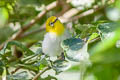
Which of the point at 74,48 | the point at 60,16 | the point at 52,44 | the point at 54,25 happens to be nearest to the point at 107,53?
the point at 74,48

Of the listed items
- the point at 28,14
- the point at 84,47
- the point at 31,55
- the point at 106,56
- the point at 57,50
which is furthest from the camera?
the point at 28,14

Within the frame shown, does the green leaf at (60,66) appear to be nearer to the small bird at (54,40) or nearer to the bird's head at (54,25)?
the small bird at (54,40)

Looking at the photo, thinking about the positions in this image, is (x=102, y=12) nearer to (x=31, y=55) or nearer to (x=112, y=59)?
(x=31, y=55)

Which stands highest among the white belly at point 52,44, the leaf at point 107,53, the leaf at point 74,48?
the white belly at point 52,44

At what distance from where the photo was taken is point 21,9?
1.41 metres

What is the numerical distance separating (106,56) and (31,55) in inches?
19.7

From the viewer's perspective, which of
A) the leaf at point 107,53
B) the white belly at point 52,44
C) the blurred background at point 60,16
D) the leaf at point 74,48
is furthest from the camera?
the white belly at point 52,44

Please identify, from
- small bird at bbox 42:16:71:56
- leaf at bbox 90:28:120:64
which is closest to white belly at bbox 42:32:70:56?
small bird at bbox 42:16:71:56

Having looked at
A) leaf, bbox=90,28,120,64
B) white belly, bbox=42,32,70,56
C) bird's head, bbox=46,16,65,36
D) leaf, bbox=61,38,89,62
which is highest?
bird's head, bbox=46,16,65,36

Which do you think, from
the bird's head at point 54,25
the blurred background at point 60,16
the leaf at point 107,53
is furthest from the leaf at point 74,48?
the bird's head at point 54,25

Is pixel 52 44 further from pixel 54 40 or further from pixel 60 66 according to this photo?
pixel 60 66

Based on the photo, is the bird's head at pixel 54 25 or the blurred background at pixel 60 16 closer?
the blurred background at pixel 60 16

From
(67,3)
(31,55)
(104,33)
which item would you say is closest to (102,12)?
(67,3)

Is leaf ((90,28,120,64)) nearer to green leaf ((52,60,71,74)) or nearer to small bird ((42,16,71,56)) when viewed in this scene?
green leaf ((52,60,71,74))
